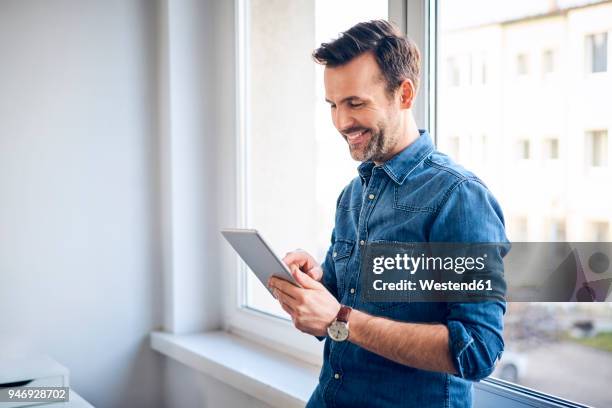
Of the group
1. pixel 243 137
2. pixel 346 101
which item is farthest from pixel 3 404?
pixel 346 101

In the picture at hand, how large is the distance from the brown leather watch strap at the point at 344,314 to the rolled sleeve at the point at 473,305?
0.16 metres

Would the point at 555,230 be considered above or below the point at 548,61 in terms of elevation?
below

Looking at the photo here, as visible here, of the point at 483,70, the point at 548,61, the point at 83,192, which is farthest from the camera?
the point at 83,192

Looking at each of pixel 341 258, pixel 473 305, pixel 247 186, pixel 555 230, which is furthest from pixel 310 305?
pixel 247 186

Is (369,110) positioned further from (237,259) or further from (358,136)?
(237,259)

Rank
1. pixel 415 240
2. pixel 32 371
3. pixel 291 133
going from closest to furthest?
1. pixel 415 240
2. pixel 32 371
3. pixel 291 133

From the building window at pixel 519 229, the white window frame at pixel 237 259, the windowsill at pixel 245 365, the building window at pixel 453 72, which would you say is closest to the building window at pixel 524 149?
the building window at pixel 519 229

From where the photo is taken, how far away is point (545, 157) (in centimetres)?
119

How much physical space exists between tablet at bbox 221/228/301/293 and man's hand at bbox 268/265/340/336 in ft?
0.05

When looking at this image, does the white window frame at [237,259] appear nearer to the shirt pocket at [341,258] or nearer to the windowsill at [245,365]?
the windowsill at [245,365]

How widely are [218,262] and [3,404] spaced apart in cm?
90

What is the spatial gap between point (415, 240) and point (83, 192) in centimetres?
149

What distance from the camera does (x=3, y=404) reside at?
165cm

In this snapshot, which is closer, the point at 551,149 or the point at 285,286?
the point at 285,286
